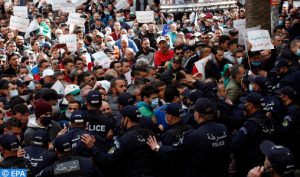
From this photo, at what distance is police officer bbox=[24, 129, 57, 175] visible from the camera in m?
8.67

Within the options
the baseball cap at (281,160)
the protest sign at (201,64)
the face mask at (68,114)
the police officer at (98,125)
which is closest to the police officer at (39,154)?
the police officer at (98,125)

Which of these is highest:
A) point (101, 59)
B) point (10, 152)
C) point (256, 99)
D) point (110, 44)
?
point (256, 99)

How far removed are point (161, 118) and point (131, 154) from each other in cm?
171

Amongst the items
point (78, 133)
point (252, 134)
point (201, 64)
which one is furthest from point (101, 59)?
point (252, 134)

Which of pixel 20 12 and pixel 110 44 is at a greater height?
pixel 20 12

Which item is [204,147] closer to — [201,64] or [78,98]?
[78,98]

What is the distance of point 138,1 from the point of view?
1137 inches

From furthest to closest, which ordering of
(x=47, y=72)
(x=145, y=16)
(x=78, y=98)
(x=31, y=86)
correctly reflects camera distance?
(x=145, y=16), (x=47, y=72), (x=31, y=86), (x=78, y=98)

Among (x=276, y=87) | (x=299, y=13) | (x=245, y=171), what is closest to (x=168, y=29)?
(x=299, y=13)

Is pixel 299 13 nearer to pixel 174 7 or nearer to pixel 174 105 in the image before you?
pixel 174 7

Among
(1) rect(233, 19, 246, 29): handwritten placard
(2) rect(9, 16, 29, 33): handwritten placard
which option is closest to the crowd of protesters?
(1) rect(233, 19, 246, 29): handwritten placard

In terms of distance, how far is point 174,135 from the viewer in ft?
29.8

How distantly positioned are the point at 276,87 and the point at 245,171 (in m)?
2.77

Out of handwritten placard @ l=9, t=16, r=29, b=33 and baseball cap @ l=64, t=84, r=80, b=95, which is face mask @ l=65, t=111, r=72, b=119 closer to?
baseball cap @ l=64, t=84, r=80, b=95
